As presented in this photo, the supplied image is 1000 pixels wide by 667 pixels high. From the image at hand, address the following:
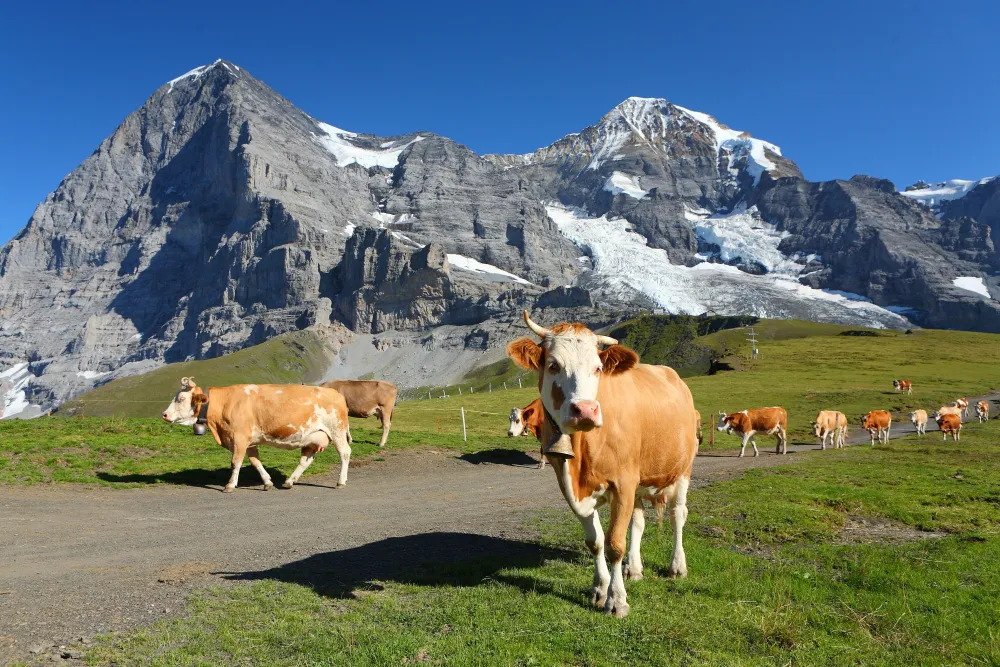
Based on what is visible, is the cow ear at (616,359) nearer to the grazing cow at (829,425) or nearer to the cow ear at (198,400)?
the cow ear at (198,400)

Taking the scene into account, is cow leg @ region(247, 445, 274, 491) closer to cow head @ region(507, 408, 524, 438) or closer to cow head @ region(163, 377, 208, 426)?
cow head @ region(163, 377, 208, 426)

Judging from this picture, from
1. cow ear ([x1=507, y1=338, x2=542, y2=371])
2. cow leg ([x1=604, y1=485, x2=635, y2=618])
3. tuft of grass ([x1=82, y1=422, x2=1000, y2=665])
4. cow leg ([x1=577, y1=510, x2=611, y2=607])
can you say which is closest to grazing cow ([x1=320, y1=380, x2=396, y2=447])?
tuft of grass ([x1=82, y1=422, x2=1000, y2=665])

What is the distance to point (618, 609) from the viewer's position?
25.1 ft

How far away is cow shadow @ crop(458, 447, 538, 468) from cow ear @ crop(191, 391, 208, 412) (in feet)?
41.6

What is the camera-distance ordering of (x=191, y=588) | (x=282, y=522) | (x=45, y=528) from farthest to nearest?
(x=282, y=522) → (x=45, y=528) → (x=191, y=588)

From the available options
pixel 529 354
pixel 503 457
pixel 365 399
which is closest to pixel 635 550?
pixel 529 354

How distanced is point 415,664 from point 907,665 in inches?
204

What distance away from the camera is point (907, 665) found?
6289 mm

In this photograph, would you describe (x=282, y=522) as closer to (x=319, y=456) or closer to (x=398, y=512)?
A: (x=398, y=512)

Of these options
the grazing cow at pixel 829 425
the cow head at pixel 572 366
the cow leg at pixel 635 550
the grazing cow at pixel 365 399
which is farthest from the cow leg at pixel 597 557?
the grazing cow at pixel 829 425

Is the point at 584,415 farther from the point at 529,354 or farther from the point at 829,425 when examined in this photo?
the point at 829,425

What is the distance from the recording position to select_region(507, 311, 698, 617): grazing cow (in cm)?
743

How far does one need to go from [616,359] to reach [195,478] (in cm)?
1748

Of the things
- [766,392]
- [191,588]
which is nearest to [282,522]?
[191,588]
